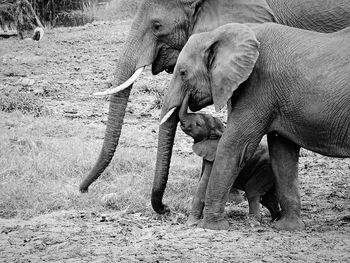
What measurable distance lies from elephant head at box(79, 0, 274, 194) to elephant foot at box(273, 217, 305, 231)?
62.4 inches

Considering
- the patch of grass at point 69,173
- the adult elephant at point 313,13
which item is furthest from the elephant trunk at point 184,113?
the adult elephant at point 313,13

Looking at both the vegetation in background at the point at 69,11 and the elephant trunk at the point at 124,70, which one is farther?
the vegetation in background at the point at 69,11

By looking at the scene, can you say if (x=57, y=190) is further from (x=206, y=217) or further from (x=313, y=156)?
(x=313, y=156)

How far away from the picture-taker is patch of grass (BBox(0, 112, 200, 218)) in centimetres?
722

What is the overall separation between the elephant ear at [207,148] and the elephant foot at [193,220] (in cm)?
42

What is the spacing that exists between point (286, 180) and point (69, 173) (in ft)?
7.50

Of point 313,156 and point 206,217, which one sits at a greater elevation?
point 206,217

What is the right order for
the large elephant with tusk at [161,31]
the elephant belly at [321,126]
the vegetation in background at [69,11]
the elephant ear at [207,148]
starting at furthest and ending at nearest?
the vegetation in background at [69,11]
the large elephant with tusk at [161,31]
the elephant ear at [207,148]
the elephant belly at [321,126]

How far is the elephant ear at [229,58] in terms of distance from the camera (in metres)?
6.33

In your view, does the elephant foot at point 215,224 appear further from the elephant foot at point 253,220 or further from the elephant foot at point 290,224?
the elephant foot at point 290,224

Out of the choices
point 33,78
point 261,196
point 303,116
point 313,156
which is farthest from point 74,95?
point 303,116

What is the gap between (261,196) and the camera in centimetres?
700

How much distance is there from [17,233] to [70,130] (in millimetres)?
3255

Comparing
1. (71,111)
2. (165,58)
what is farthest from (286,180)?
(71,111)
